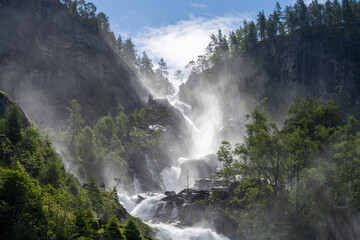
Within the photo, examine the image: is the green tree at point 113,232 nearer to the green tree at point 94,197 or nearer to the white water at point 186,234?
the green tree at point 94,197

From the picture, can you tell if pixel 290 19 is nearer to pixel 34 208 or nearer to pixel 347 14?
pixel 347 14

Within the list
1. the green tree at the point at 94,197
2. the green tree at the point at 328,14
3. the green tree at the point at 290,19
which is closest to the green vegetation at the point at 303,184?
the green tree at the point at 94,197

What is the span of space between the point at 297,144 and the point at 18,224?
34004 millimetres

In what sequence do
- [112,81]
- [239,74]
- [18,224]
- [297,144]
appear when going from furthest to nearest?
[239,74]
[112,81]
[297,144]
[18,224]

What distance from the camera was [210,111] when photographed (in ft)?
397

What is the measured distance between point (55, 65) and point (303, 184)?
82202 mm

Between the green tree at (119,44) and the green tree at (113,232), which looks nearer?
the green tree at (113,232)

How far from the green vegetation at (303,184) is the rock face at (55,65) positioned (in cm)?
6161

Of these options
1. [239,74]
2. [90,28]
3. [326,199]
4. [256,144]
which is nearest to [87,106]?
[90,28]

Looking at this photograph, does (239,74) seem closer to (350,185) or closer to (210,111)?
(210,111)

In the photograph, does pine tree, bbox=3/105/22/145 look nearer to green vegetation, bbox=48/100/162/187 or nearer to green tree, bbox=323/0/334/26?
green vegetation, bbox=48/100/162/187

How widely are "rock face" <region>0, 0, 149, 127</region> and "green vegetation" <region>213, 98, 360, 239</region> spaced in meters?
61.6

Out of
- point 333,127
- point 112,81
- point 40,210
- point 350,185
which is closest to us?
point 40,210

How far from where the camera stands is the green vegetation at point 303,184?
3931 cm
